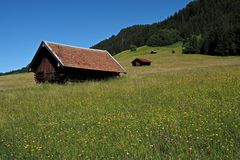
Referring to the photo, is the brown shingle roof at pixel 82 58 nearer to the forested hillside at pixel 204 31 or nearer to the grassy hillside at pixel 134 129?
the grassy hillside at pixel 134 129

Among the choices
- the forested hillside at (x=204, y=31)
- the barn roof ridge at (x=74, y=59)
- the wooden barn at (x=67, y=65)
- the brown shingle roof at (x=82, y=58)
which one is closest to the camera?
the barn roof ridge at (x=74, y=59)

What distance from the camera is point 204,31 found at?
452ft

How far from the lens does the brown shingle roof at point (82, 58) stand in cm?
3516

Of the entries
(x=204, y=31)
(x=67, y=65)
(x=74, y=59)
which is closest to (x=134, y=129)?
(x=67, y=65)

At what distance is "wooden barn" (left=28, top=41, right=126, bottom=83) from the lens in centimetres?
3534

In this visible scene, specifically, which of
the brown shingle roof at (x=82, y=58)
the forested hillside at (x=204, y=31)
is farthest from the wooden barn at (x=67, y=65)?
the forested hillside at (x=204, y=31)

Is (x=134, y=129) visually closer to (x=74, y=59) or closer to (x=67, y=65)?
(x=67, y=65)

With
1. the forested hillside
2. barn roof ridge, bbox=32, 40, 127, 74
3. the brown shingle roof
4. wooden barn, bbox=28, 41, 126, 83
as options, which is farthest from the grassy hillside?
the forested hillside

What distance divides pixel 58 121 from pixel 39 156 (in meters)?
3.25

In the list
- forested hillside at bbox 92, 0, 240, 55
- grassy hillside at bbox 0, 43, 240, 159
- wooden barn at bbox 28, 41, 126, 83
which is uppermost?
forested hillside at bbox 92, 0, 240, 55

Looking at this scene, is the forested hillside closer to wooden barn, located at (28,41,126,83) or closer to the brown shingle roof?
the brown shingle roof

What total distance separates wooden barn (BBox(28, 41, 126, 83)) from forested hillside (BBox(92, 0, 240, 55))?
59.5m

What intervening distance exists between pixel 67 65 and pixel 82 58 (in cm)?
396

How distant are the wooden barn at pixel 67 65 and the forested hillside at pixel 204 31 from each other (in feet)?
195
